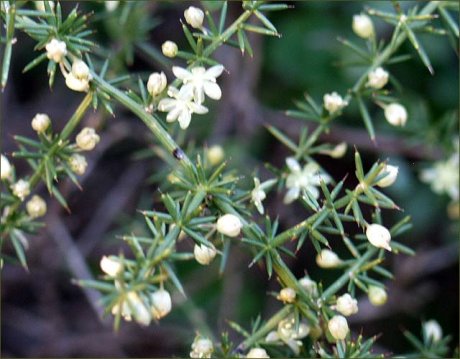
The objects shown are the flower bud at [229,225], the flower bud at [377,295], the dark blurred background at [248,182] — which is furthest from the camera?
the dark blurred background at [248,182]

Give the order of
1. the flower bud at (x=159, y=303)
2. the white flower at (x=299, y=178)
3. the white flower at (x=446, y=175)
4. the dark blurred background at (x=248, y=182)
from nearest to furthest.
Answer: the flower bud at (x=159, y=303), the white flower at (x=299, y=178), the white flower at (x=446, y=175), the dark blurred background at (x=248, y=182)

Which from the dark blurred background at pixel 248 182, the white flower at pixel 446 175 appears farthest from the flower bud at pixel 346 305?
the dark blurred background at pixel 248 182

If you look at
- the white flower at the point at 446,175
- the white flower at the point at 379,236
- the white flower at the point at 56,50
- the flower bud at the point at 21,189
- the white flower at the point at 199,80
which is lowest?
the white flower at the point at 446,175

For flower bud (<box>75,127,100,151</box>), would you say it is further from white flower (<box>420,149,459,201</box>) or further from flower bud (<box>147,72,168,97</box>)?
white flower (<box>420,149,459,201</box>)

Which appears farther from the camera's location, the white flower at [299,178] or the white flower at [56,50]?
the white flower at [299,178]

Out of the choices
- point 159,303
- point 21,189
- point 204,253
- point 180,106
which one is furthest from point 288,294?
point 21,189

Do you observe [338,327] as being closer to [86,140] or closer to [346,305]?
[346,305]

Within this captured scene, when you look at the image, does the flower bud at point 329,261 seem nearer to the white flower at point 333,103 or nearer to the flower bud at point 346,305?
the flower bud at point 346,305
